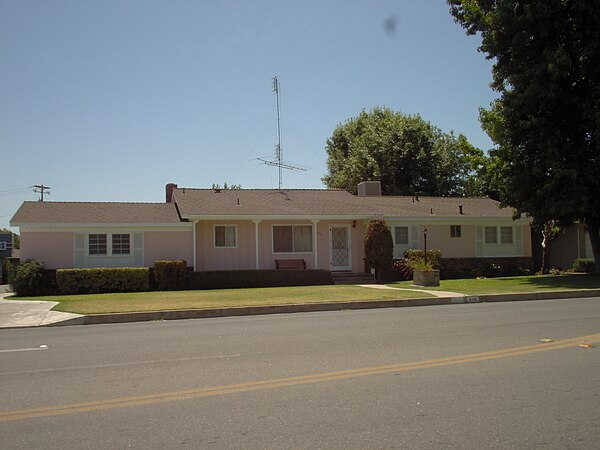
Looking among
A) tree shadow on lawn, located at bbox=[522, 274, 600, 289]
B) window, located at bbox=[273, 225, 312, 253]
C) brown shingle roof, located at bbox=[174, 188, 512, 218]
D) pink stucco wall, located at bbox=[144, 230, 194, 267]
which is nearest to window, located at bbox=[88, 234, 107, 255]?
pink stucco wall, located at bbox=[144, 230, 194, 267]

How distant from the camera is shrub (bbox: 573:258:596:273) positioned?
29922 mm

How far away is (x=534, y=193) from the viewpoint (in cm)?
2403

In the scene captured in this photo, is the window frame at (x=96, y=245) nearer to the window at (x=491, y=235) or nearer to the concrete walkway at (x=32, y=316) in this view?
the concrete walkway at (x=32, y=316)

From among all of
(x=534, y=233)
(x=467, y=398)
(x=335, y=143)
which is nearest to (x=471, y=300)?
(x=467, y=398)

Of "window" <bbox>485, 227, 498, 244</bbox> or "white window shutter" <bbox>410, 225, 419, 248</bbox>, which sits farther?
"window" <bbox>485, 227, 498, 244</bbox>

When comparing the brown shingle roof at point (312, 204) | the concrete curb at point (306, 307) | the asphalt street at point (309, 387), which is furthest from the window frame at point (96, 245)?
the asphalt street at point (309, 387)

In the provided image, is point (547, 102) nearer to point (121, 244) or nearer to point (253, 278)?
point (253, 278)

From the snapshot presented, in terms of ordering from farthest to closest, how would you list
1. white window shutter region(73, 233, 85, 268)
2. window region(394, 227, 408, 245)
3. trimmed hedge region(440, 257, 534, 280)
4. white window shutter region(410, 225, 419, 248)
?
white window shutter region(410, 225, 419, 248), window region(394, 227, 408, 245), trimmed hedge region(440, 257, 534, 280), white window shutter region(73, 233, 85, 268)

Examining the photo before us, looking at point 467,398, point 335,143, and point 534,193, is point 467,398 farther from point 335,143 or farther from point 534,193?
point 335,143

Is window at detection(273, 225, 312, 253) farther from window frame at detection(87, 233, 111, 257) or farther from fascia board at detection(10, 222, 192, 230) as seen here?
window frame at detection(87, 233, 111, 257)

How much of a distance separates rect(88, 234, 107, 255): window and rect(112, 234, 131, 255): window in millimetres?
404

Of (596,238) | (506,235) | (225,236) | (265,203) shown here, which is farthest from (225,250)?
(596,238)

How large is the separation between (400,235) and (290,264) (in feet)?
19.4

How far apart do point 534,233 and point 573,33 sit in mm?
A: 11954
